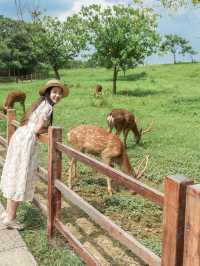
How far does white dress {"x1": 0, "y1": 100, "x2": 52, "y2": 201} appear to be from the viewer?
206 inches

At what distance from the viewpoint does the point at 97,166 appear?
3.87m

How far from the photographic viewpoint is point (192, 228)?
238 centimetres

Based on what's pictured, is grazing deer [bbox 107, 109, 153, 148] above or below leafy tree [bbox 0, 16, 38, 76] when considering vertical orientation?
below

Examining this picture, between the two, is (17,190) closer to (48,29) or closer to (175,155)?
(175,155)

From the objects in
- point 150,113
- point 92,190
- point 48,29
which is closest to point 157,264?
point 92,190

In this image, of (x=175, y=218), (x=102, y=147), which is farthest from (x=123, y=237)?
(x=102, y=147)

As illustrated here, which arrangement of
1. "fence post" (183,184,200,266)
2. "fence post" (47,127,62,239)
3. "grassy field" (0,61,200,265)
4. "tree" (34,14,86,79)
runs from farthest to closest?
"tree" (34,14,86,79) → "grassy field" (0,61,200,265) → "fence post" (47,127,62,239) → "fence post" (183,184,200,266)

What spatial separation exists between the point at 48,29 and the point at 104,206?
42750 millimetres

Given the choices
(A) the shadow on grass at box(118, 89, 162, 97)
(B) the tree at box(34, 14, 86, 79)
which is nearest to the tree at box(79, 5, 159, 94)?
(A) the shadow on grass at box(118, 89, 162, 97)

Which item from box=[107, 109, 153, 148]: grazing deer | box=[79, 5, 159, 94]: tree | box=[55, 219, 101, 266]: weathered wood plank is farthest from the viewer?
box=[79, 5, 159, 94]: tree

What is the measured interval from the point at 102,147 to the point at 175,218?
4867mm

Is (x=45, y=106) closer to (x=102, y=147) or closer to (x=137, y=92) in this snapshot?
(x=102, y=147)

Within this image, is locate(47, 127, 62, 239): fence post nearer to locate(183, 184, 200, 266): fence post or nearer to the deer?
the deer

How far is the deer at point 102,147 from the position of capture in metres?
7.29
